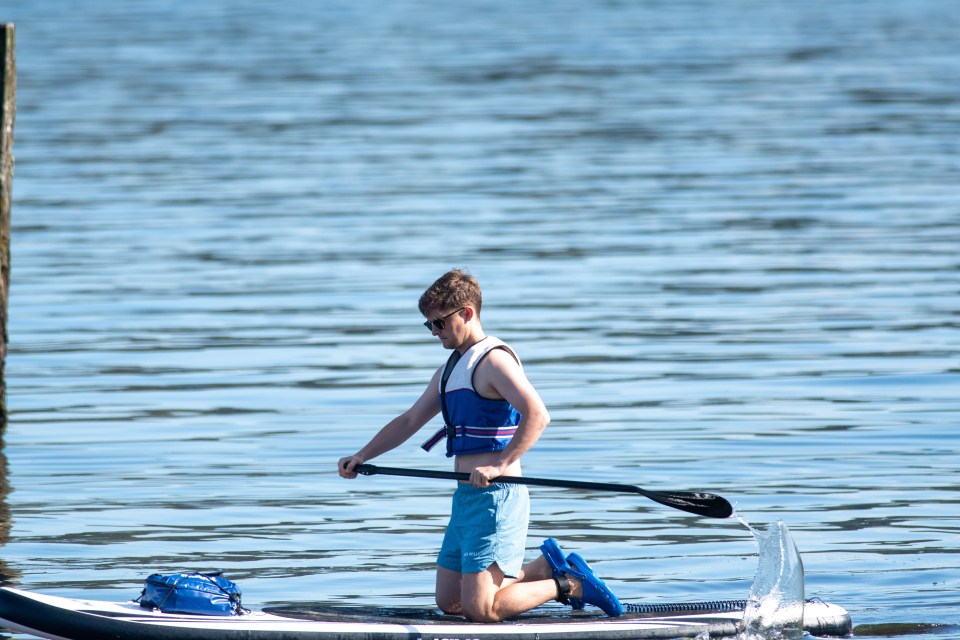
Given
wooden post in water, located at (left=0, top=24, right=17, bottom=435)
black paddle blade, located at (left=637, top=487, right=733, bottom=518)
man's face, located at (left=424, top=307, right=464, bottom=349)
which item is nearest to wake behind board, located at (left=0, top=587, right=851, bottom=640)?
black paddle blade, located at (left=637, top=487, right=733, bottom=518)

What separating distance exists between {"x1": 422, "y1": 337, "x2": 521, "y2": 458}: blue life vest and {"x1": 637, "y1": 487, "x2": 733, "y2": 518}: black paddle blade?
0.72m

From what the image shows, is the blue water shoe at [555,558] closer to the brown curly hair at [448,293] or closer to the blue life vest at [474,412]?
the blue life vest at [474,412]

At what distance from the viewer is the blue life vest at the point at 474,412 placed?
749cm

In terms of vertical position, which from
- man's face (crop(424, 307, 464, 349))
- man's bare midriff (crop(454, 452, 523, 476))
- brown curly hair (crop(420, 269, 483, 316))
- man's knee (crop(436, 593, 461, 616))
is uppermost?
brown curly hair (crop(420, 269, 483, 316))

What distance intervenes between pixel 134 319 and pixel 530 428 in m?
9.64

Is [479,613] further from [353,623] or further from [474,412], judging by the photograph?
[474,412]

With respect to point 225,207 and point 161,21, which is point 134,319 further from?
point 161,21

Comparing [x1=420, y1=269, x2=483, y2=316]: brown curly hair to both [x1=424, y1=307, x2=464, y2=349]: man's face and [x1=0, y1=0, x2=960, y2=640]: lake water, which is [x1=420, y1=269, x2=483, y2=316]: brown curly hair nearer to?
[x1=424, y1=307, x2=464, y2=349]: man's face

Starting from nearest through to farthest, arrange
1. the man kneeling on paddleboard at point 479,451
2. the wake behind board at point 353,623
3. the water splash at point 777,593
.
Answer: the wake behind board at point 353,623
the man kneeling on paddleboard at point 479,451
the water splash at point 777,593

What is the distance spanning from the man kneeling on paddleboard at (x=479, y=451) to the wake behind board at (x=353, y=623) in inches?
5.7

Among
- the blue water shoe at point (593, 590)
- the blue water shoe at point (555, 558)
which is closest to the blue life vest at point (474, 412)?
the blue water shoe at point (555, 558)

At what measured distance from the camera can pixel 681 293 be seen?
16.9m

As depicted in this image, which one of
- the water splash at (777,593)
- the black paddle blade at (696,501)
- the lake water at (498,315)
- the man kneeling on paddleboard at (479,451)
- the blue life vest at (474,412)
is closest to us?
the man kneeling on paddleboard at (479,451)

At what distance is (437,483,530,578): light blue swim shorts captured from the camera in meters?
7.50
